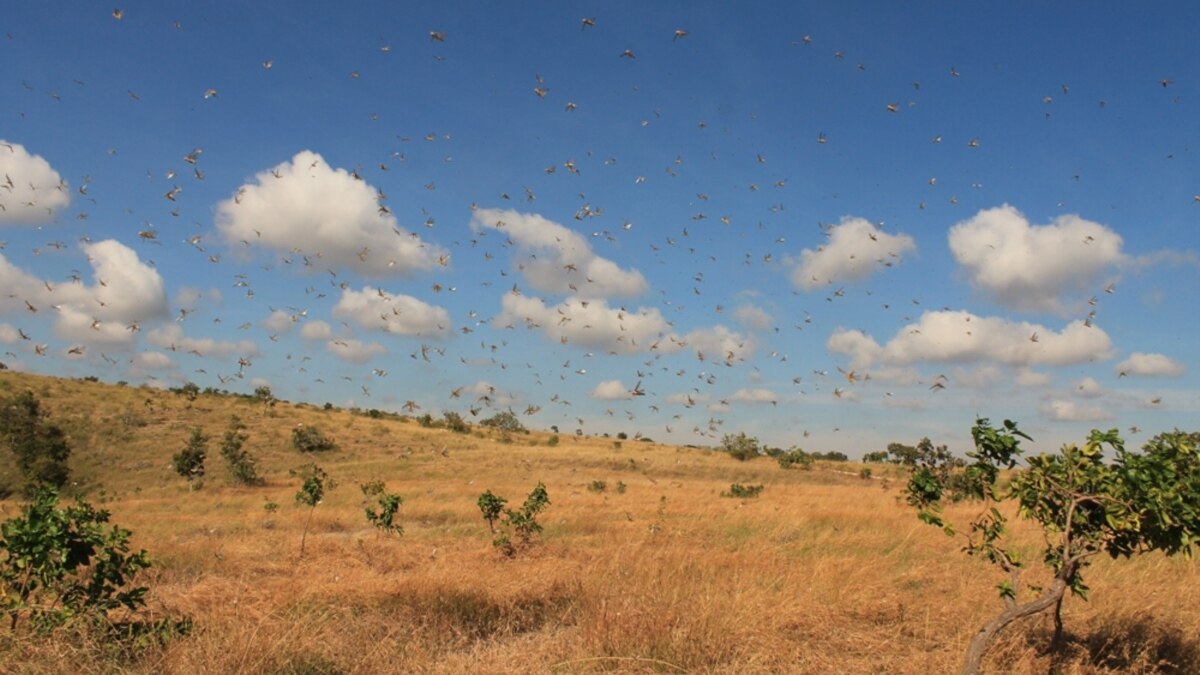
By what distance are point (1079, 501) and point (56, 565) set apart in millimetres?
11129

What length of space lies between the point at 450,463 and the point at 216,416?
30680 millimetres

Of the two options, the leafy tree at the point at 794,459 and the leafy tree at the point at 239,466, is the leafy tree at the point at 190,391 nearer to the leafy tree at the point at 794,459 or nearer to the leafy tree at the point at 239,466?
the leafy tree at the point at 239,466

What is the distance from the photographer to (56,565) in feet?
25.1

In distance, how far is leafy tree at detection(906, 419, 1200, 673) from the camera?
6.46 m

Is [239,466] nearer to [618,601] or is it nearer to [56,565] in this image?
[56,565]

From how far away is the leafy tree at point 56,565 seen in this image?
294 inches

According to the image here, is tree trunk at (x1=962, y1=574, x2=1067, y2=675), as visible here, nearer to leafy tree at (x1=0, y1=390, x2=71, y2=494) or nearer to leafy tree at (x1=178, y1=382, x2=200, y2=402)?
leafy tree at (x1=0, y1=390, x2=71, y2=494)

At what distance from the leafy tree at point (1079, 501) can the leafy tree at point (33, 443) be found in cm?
4789

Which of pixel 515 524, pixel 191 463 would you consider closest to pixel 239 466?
pixel 191 463

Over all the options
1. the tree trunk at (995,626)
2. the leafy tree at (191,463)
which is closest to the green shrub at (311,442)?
the leafy tree at (191,463)

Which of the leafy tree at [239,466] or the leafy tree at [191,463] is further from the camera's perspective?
the leafy tree at [191,463]

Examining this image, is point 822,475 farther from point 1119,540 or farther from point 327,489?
point 1119,540

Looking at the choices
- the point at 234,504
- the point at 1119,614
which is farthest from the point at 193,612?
the point at 234,504

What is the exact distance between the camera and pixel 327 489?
123ft
